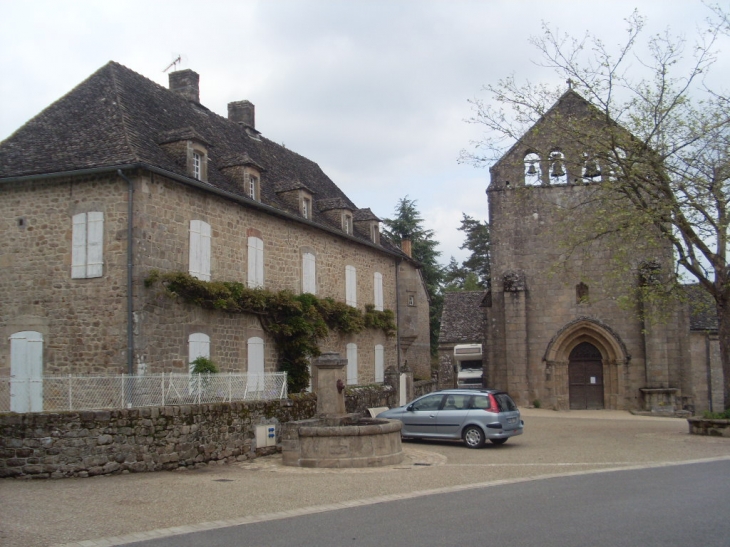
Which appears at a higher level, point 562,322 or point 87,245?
point 87,245

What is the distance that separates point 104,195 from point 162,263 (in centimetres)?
196

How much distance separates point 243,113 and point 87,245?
39.2 feet

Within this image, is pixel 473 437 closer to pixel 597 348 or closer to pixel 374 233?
pixel 597 348

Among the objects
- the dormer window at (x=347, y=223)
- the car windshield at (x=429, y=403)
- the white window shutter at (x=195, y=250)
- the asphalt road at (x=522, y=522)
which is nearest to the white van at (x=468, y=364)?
the dormer window at (x=347, y=223)

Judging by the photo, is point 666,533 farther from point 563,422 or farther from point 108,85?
point 108,85

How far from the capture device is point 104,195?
633 inches

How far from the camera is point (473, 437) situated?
15648mm

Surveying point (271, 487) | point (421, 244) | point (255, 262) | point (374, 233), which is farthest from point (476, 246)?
point (271, 487)

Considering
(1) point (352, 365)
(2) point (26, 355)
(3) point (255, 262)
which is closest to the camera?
(2) point (26, 355)

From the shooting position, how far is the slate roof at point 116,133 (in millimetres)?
16375

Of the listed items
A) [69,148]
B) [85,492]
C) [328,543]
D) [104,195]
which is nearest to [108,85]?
[69,148]

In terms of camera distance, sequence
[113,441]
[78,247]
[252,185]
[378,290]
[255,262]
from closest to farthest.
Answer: [113,441] → [78,247] → [255,262] → [252,185] → [378,290]

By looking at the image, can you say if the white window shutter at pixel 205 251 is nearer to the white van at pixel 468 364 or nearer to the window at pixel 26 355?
the window at pixel 26 355

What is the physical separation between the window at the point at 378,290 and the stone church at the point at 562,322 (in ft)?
13.9
